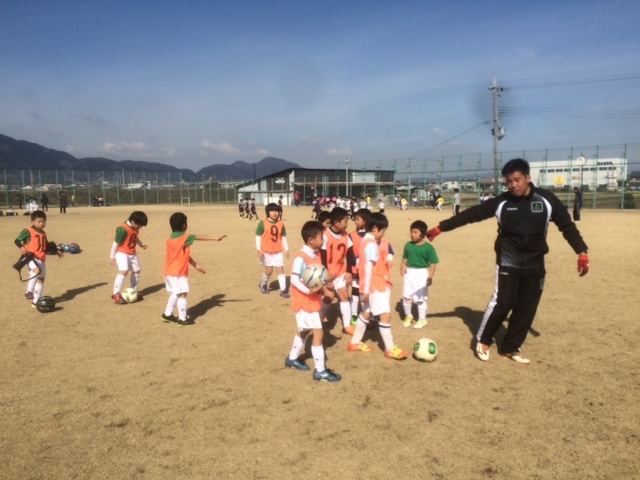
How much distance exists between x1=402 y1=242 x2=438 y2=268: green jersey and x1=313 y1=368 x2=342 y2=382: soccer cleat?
2.55m

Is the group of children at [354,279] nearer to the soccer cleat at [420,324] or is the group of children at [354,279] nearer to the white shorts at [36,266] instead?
the soccer cleat at [420,324]

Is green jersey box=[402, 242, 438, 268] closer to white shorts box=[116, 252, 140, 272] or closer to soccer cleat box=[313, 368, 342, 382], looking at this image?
soccer cleat box=[313, 368, 342, 382]

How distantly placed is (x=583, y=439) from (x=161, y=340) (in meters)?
5.33

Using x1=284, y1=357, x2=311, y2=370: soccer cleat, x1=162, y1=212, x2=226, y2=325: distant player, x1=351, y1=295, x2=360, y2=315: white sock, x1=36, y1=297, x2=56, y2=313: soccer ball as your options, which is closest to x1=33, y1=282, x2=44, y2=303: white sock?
x1=36, y1=297, x2=56, y2=313: soccer ball

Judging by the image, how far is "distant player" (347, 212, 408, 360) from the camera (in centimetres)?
564

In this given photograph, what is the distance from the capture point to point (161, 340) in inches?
261

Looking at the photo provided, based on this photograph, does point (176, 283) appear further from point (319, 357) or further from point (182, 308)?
point (319, 357)

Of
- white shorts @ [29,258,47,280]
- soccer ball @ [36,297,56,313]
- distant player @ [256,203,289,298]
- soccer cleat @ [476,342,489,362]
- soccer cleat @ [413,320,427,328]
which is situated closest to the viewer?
soccer cleat @ [476,342,489,362]

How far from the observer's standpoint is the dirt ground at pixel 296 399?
363 cm

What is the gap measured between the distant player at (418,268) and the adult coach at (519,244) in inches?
46.4

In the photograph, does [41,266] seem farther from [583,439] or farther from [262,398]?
[583,439]

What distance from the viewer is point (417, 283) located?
7.04 m

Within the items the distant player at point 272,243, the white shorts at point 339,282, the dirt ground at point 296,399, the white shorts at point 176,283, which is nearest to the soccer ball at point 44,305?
the dirt ground at point 296,399

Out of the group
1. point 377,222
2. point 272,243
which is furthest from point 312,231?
point 272,243
